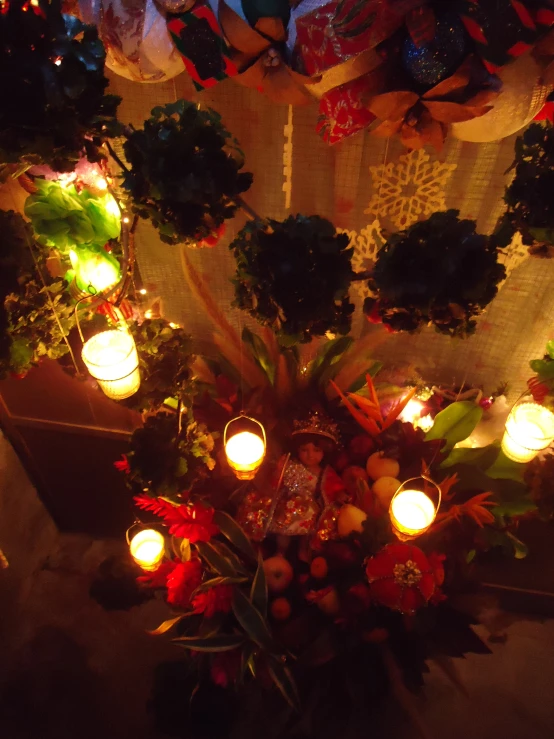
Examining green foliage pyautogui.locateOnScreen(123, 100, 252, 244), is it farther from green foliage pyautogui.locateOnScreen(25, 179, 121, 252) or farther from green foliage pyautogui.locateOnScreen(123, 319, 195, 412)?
green foliage pyautogui.locateOnScreen(123, 319, 195, 412)

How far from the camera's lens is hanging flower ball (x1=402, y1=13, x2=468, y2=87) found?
620mm

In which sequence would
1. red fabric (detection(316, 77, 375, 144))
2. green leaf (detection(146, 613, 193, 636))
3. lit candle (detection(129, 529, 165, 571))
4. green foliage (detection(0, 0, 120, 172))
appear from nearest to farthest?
green foliage (detection(0, 0, 120, 172)), red fabric (detection(316, 77, 375, 144)), green leaf (detection(146, 613, 193, 636)), lit candle (detection(129, 529, 165, 571))

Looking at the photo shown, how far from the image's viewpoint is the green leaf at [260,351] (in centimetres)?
126

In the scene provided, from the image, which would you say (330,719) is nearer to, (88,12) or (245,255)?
(245,255)

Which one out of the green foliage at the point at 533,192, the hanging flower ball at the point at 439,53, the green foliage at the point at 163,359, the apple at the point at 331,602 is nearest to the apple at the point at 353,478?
the apple at the point at 331,602

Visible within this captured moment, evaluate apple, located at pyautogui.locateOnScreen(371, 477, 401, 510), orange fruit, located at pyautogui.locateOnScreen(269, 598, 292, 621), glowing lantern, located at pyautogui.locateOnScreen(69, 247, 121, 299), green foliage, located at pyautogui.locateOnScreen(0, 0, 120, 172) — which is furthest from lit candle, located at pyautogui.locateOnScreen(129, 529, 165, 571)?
green foliage, located at pyautogui.locateOnScreen(0, 0, 120, 172)

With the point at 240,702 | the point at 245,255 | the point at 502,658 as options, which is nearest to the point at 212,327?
the point at 245,255

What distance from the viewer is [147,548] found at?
157 cm

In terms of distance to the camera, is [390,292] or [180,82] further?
[180,82]

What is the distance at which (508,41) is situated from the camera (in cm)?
62

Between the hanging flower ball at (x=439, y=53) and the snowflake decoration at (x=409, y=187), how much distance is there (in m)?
0.31

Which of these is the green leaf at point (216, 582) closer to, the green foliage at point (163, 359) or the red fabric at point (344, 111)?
the green foliage at point (163, 359)

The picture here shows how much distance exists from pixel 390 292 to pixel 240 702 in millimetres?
1352

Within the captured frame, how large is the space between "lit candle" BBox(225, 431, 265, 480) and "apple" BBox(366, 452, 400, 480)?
267 millimetres
